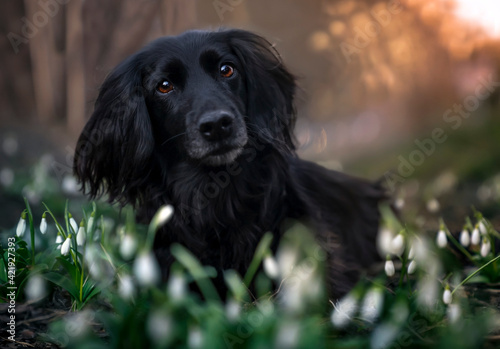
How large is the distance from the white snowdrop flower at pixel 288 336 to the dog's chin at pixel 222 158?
52.4 inches

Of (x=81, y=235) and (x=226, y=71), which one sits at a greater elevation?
(x=226, y=71)

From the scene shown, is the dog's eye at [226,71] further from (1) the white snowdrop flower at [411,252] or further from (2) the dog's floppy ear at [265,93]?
(1) the white snowdrop flower at [411,252]

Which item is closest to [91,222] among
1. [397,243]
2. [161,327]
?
[161,327]

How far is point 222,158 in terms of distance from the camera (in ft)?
8.97

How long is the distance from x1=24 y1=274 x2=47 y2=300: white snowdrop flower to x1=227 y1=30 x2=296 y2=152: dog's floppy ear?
1373 mm

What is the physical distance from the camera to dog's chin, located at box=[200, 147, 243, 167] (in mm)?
2719

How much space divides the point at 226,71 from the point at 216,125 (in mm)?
493

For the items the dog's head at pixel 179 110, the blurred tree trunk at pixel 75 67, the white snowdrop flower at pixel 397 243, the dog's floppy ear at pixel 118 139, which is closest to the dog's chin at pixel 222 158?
the dog's head at pixel 179 110

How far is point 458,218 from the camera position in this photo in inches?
183

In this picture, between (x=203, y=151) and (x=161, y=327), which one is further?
(x=203, y=151)

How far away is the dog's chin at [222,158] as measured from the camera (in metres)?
2.72

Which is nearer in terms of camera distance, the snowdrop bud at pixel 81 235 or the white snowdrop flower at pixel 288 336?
the white snowdrop flower at pixel 288 336

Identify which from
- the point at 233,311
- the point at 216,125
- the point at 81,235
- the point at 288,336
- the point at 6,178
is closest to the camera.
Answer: the point at 288,336

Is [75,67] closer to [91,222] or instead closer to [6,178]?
[6,178]
